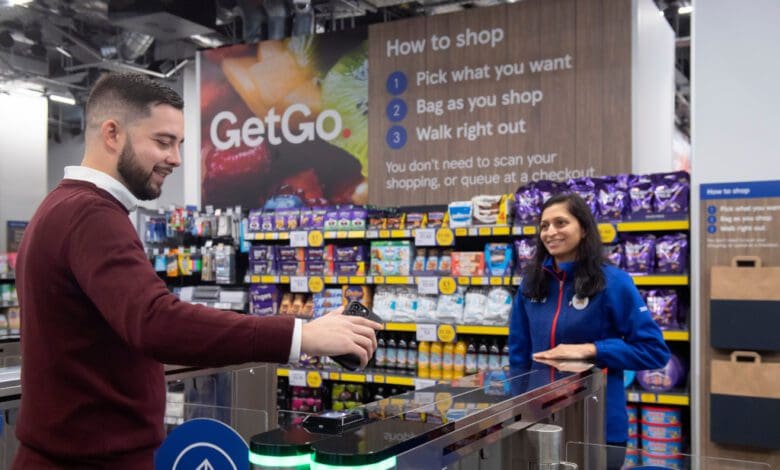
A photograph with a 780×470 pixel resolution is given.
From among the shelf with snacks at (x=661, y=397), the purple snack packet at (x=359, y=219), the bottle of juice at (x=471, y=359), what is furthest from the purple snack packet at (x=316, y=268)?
the shelf with snacks at (x=661, y=397)

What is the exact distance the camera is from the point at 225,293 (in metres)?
6.19

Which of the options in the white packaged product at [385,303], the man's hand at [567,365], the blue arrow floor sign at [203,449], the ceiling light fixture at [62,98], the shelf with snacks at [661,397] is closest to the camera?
the blue arrow floor sign at [203,449]

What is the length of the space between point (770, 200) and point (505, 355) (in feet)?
6.34

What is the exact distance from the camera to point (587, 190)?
461 cm

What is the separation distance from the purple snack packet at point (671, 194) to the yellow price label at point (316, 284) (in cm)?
255

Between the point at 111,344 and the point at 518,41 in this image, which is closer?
the point at 111,344

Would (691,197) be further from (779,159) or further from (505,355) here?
(505,355)

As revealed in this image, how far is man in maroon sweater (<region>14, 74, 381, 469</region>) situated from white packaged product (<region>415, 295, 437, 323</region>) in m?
3.59

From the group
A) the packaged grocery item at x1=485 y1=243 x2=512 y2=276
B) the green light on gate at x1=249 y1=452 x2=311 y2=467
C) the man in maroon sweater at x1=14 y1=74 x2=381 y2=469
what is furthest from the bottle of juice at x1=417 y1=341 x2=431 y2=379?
the green light on gate at x1=249 y1=452 x2=311 y2=467

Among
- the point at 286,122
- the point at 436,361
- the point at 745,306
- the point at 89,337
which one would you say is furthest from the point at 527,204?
the point at 89,337

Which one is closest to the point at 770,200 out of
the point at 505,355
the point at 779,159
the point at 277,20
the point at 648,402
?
the point at 779,159

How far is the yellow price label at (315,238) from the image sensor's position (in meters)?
5.61

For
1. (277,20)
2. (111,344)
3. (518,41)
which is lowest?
(111,344)

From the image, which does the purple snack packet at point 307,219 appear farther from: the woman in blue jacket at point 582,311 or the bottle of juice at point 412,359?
the woman in blue jacket at point 582,311
